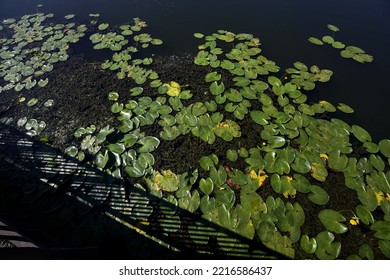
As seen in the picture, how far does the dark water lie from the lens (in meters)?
4.00

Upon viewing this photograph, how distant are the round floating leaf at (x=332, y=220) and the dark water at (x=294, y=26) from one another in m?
1.44

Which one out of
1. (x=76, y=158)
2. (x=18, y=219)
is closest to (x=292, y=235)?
(x=76, y=158)

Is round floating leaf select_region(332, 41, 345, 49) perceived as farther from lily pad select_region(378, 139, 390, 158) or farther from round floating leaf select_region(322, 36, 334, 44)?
lily pad select_region(378, 139, 390, 158)

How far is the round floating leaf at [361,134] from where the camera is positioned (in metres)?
3.34

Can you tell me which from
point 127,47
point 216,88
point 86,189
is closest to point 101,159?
point 86,189

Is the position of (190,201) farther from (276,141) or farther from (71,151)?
(71,151)

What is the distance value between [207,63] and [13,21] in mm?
4961

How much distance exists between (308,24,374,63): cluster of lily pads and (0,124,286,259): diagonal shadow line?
12.4ft

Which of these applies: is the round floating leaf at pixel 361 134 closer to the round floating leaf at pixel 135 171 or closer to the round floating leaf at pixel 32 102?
the round floating leaf at pixel 135 171

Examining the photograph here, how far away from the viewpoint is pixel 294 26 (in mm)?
5242

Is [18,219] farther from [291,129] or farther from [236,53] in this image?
[236,53]

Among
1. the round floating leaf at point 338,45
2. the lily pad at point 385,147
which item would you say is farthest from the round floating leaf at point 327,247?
the round floating leaf at point 338,45

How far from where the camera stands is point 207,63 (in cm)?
458
